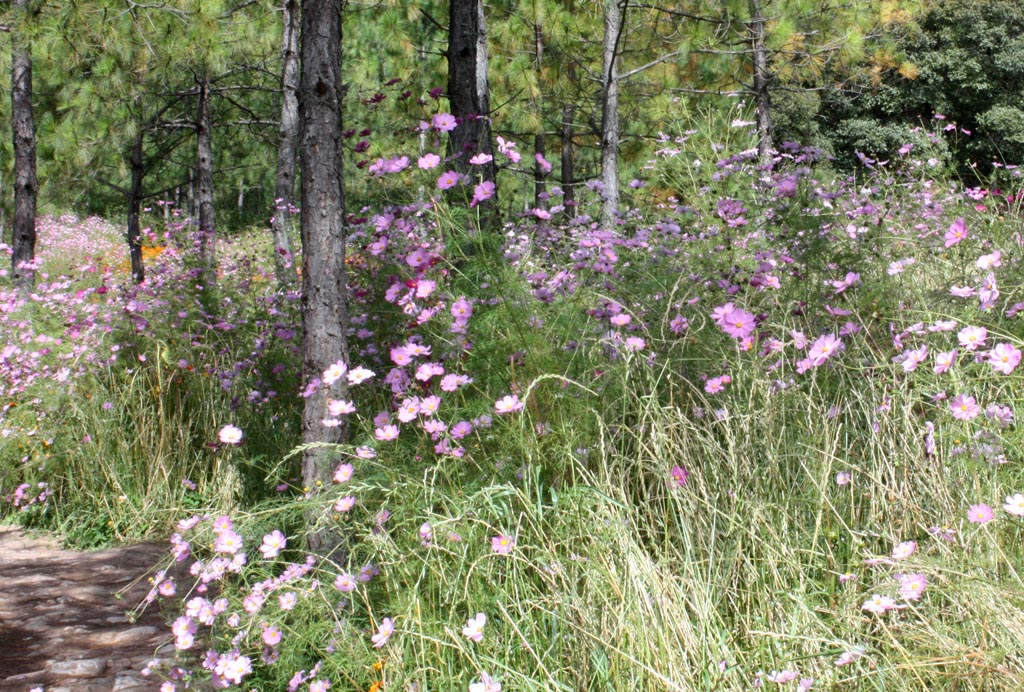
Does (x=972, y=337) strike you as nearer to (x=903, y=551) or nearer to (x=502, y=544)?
(x=903, y=551)

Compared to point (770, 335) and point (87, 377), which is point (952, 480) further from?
point (87, 377)

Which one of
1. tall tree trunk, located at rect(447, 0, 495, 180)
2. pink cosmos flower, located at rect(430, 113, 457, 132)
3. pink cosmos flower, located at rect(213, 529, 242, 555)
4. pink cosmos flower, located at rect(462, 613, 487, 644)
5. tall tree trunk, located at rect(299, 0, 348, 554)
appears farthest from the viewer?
tall tree trunk, located at rect(447, 0, 495, 180)

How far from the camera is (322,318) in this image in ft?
10.2

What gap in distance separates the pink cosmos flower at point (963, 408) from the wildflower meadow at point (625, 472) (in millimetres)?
12

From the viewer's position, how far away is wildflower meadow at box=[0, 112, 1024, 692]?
194 cm

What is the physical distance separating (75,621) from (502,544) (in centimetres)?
192

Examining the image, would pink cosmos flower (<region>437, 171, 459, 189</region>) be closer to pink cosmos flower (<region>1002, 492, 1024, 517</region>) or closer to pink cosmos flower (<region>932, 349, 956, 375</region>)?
pink cosmos flower (<region>932, 349, 956, 375</region>)

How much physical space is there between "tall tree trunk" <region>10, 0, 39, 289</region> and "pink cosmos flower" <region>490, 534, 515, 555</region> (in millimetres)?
6591

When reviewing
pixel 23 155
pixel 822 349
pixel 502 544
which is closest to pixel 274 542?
pixel 502 544

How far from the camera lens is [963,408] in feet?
7.32

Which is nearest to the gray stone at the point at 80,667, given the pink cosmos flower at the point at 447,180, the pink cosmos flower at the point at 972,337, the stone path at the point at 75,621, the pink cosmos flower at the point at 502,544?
the stone path at the point at 75,621

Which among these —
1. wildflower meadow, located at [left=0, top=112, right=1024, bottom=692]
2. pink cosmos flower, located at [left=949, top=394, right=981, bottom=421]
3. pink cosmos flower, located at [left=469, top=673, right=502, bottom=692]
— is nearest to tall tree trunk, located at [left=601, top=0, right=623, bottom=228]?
wildflower meadow, located at [left=0, top=112, right=1024, bottom=692]

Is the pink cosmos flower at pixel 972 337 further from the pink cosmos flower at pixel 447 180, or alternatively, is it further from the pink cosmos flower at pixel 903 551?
the pink cosmos flower at pixel 447 180

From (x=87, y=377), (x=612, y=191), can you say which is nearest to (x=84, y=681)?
(x=87, y=377)
